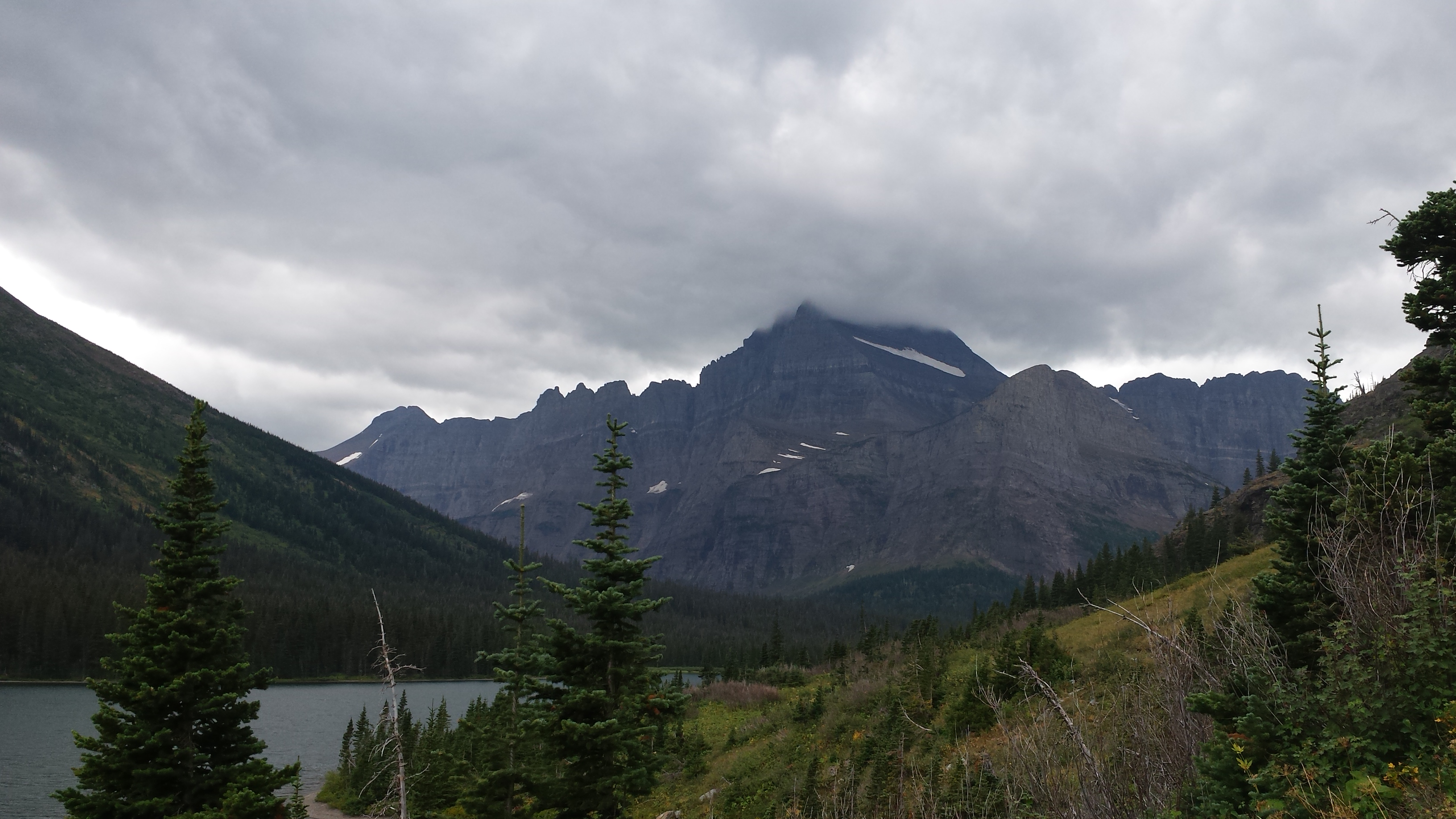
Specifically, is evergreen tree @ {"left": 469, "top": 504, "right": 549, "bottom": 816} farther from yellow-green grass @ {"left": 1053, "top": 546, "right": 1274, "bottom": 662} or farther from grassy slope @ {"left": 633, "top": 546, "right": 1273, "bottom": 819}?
yellow-green grass @ {"left": 1053, "top": 546, "right": 1274, "bottom": 662}

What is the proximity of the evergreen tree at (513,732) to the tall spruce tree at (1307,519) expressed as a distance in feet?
52.8

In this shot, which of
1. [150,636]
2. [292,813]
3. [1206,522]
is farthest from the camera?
[1206,522]

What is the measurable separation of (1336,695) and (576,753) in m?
15.7

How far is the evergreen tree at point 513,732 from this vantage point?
20.8 metres

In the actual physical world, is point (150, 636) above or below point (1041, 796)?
above

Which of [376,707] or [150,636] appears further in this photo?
[376,707]

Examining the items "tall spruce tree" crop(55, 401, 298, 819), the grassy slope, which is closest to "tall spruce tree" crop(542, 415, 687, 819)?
the grassy slope

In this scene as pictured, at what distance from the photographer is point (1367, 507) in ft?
38.5

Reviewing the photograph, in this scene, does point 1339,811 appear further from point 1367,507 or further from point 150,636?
point 150,636

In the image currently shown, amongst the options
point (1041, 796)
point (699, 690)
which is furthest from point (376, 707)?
point (1041, 796)

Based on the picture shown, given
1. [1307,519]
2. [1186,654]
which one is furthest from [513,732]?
[1307,519]

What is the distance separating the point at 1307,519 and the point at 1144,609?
4.83 meters

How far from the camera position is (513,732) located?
21.5 metres

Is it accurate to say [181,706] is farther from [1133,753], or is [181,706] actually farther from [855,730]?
[1133,753]
